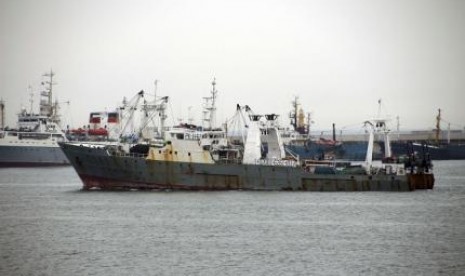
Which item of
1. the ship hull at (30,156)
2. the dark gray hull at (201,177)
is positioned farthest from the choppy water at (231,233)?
the ship hull at (30,156)

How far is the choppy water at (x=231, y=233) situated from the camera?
103 ft

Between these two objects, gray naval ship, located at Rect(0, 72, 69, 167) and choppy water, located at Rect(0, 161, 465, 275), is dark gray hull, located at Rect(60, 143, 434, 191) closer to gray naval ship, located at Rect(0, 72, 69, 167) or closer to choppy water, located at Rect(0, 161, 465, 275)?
choppy water, located at Rect(0, 161, 465, 275)

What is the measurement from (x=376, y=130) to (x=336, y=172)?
650 cm

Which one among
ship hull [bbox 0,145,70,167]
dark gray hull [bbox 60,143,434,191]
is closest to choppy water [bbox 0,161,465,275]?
dark gray hull [bbox 60,143,434,191]

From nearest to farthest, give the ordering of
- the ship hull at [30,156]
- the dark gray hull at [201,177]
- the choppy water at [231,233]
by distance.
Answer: the choppy water at [231,233]
the dark gray hull at [201,177]
the ship hull at [30,156]

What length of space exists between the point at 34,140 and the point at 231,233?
78.7m

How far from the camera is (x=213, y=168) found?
60.9 m

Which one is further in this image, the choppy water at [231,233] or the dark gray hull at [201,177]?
the dark gray hull at [201,177]

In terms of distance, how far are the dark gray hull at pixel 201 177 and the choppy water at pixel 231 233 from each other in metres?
1.82

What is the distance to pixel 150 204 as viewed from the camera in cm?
5184

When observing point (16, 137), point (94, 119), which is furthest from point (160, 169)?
point (94, 119)

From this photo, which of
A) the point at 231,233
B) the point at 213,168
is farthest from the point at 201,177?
the point at 231,233

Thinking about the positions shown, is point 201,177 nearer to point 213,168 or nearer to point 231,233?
point 213,168

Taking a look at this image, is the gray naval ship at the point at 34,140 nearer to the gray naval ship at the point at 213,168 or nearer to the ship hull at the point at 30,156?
the ship hull at the point at 30,156
